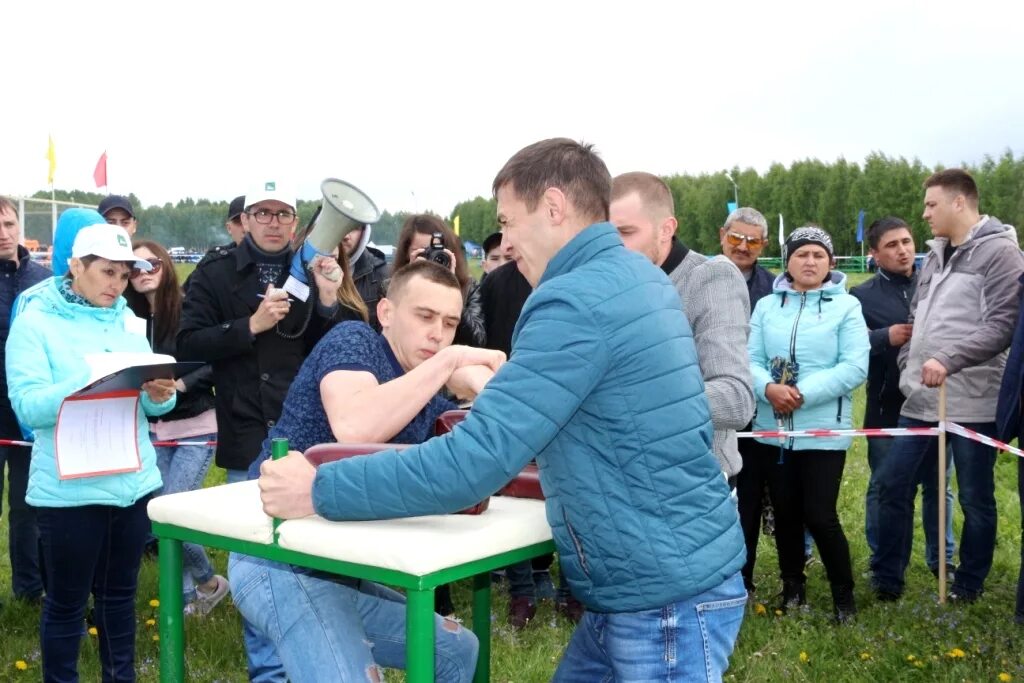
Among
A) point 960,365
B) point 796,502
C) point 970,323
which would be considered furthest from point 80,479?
point 970,323

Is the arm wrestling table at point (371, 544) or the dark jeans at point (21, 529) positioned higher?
the arm wrestling table at point (371, 544)

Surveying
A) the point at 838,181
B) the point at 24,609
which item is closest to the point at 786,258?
the point at 24,609

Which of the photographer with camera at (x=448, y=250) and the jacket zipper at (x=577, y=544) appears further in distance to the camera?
the photographer with camera at (x=448, y=250)

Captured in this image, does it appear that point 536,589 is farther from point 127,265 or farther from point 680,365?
point 680,365

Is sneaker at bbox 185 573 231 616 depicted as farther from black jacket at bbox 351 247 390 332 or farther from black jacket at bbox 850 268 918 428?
black jacket at bbox 850 268 918 428

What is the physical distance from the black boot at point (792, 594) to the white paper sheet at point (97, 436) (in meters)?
3.50

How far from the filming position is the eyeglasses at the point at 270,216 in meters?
4.66

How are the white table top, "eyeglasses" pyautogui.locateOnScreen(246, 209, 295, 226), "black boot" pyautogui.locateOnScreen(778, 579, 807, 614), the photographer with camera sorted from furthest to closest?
Result: the photographer with camera < "black boot" pyautogui.locateOnScreen(778, 579, 807, 614) < "eyeglasses" pyautogui.locateOnScreen(246, 209, 295, 226) < the white table top

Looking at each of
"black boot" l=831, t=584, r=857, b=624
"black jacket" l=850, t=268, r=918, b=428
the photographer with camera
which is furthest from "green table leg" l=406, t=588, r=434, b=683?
"black jacket" l=850, t=268, r=918, b=428

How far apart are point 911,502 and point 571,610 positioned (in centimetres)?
212

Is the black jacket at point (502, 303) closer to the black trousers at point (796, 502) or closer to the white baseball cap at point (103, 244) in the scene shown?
the black trousers at point (796, 502)

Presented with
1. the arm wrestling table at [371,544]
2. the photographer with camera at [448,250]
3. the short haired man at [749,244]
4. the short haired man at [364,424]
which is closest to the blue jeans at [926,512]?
the short haired man at [749,244]

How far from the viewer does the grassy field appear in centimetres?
440

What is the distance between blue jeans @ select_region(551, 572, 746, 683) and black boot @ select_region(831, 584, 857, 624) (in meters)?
3.24
